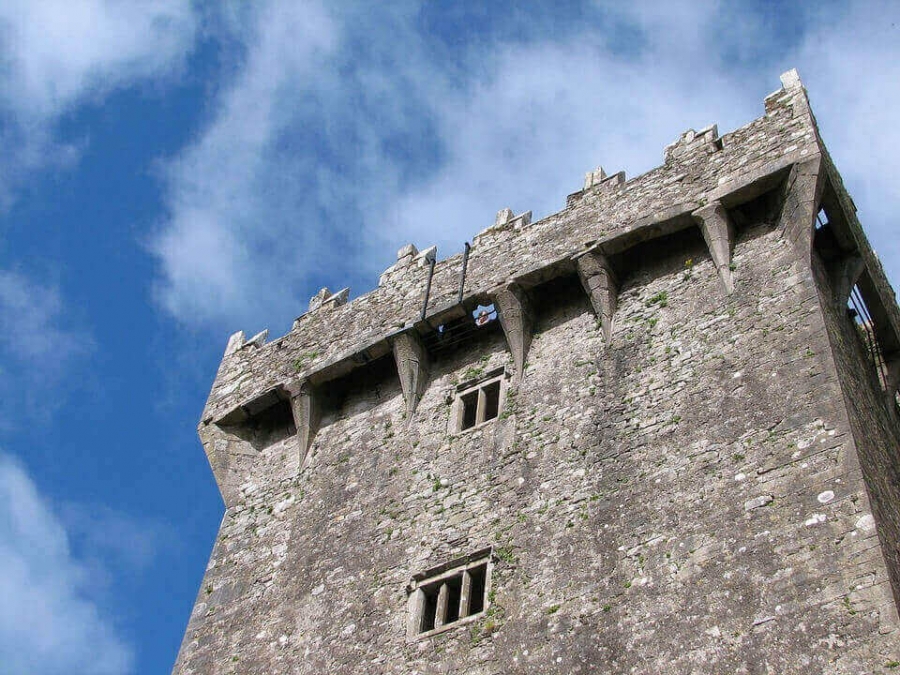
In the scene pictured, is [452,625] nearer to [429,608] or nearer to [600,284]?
[429,608]

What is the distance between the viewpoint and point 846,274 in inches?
661

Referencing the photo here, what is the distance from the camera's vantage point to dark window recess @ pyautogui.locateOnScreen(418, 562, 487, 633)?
14242 mm

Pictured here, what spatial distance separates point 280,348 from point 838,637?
11202 mm

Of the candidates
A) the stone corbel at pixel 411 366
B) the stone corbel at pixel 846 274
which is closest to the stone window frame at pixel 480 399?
the stone corbel at pixel 411 366

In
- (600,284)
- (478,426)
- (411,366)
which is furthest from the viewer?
(411,366)

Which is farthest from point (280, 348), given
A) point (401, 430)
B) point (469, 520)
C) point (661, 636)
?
point (661, 636)

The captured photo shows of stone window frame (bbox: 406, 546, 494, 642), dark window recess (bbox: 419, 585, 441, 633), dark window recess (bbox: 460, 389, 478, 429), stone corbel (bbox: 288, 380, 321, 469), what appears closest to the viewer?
stone window frame (bbox: 406, 546, 494, 642)

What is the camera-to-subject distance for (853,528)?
11.9 metres

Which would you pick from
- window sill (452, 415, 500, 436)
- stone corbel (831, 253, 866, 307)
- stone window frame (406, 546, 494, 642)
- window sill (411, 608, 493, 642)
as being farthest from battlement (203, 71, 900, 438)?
Result: window sill (411, 608, 493, 642)

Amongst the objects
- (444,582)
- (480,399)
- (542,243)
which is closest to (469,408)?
(480,399)

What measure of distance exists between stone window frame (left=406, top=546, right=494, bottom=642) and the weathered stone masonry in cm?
3

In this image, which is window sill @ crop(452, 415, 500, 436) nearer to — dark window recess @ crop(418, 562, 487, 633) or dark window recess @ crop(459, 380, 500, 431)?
dark window recess @ crop(459, 380, 500, 431)

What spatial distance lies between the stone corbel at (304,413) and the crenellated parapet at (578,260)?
21 mm

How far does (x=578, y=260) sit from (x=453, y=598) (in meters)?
5.14
